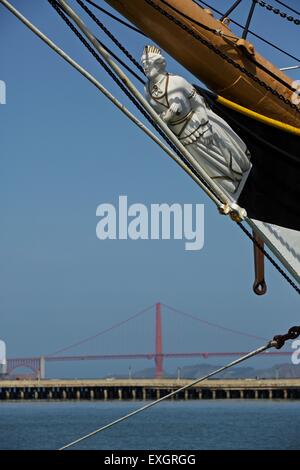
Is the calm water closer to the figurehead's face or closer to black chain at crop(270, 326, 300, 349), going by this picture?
black chain at crop(270, 326, 300, 349)

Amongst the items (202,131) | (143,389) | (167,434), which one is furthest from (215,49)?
(143,389)

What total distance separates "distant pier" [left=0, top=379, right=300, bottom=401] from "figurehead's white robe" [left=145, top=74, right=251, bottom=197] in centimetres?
8677

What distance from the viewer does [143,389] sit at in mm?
104312

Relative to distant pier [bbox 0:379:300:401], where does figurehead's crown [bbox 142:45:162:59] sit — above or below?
above

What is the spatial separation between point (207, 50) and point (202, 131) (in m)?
0.77

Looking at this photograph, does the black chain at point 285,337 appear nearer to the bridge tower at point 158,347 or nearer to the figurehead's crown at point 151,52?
the figurehead's crown at point 151,52

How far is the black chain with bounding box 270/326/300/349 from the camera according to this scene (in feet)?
36.1

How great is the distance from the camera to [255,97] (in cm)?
1029

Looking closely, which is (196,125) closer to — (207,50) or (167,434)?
(207,50)

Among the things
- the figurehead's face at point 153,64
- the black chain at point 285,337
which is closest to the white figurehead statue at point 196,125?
the figurehead's face at point 153,64

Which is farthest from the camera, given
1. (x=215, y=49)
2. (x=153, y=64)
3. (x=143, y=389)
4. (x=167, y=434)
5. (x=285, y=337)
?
(x=143, y=389)

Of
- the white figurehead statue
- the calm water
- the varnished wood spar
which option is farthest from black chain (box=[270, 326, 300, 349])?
the calm water

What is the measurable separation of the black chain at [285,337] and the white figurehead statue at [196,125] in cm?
174
